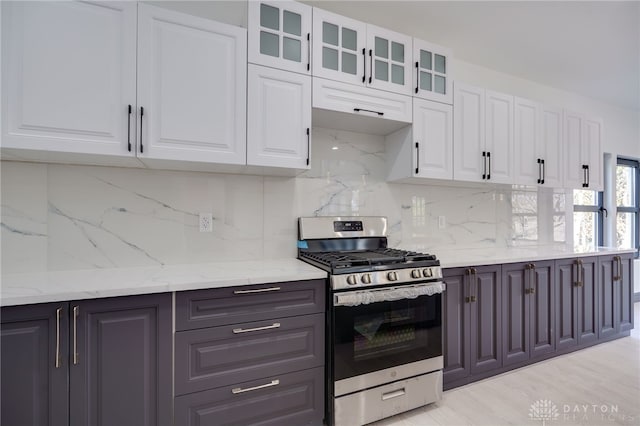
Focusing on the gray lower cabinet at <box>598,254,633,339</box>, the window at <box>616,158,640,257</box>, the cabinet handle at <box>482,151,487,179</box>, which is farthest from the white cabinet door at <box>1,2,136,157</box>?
the window at <box>616,158,640,257</box>

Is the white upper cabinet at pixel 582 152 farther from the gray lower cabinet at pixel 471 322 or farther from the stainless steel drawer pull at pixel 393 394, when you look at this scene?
the stainless steel drawer pull at pixel 393 394

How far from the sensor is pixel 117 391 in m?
1.31

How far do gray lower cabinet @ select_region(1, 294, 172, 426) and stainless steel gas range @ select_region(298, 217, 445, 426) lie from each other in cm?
84

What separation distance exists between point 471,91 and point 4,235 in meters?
3.28

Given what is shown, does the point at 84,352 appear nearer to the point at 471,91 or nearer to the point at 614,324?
the point at 471,91

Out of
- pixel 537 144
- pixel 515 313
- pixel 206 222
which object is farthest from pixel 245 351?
pixel 537 144

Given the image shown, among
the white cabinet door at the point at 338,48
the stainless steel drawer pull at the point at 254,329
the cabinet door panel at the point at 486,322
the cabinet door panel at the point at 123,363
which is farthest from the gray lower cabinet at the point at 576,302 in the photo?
the cabinet door panel at the point at 123,363

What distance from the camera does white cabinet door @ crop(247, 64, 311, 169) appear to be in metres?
1.75

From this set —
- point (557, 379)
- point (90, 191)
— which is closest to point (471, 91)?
point (557, 379)

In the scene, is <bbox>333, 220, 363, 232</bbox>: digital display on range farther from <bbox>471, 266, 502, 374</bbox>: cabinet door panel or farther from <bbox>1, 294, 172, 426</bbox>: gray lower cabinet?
<bbox>1, 294, 172, 426</bbox>: gray lower cabinet

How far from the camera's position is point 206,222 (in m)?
1.99

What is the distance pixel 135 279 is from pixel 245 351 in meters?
0.65

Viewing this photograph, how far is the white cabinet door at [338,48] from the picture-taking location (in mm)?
1902

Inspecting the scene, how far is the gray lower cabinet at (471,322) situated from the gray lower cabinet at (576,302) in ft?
2.48
